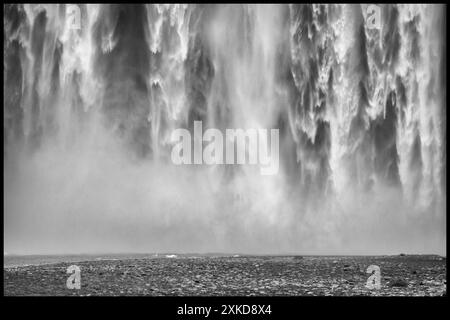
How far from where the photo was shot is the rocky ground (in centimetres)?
2545

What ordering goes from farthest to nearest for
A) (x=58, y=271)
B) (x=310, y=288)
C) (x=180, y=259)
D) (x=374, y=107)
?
(x=374, y=107)
(x=180, y=259)
(x=58, y=271)
(x=310, y=288)

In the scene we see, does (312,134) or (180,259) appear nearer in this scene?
(180,259)

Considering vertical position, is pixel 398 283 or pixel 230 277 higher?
pixel 230 277

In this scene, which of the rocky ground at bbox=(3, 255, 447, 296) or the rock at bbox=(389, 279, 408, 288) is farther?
the rock at bbox=(389, 279, 408, 288)

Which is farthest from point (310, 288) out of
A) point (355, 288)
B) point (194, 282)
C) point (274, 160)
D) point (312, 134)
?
point (312, 134)

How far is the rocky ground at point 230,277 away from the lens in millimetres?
25453

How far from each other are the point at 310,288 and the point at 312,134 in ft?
45.3

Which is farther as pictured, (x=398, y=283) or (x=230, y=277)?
(x=230, y=277)

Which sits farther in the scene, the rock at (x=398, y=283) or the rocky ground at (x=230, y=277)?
the rock at (x=398, y=283)

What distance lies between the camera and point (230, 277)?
27.8 m

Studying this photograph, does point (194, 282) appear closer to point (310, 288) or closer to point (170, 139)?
point (310, 288)

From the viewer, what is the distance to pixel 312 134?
37719 mm
